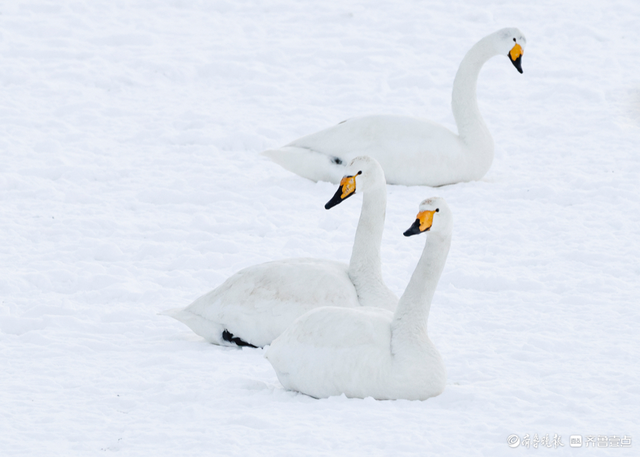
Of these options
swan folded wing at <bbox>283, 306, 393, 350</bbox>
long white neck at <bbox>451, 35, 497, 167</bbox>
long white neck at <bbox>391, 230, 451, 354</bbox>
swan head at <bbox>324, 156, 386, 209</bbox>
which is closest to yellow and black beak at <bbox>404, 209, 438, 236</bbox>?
long white neck at <bbox>391, 230, 451, 354</bbox>

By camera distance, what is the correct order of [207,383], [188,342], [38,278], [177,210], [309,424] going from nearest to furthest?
[309,424]
[207,383]
[188,342]
[38,278]
[177,210]

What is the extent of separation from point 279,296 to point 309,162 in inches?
124

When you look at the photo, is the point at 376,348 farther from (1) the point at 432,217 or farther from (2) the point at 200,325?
(2) the point at 200,325

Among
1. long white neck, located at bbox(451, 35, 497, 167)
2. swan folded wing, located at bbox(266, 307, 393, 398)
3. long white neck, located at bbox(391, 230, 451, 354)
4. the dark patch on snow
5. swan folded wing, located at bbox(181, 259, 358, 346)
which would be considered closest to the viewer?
swan folded wing, located at bbox(266, 307, 393, 398)

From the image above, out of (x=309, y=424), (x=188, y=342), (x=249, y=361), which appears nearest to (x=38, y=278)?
(x=188, y=342)

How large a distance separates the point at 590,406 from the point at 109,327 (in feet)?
8.57

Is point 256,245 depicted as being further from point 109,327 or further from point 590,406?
point 590,406

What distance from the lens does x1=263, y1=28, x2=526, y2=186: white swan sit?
805cm

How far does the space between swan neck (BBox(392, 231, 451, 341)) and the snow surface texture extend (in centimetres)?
39

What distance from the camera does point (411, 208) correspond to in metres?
7.71

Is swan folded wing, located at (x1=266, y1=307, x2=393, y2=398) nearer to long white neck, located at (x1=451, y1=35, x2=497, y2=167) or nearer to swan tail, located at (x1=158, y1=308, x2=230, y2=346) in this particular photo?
swan tail, located at (x1=158, y1=308, x2=230, y2=346)

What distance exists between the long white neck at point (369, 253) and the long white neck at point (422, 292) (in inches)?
29.2

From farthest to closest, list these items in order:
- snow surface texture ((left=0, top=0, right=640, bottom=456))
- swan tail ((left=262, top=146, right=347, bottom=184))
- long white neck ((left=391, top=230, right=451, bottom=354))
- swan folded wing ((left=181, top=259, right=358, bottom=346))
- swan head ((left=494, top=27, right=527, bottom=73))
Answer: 1. swan head ((left=494, top=27, right=527, bottom=73))
2. swan tail ((left=262, top=146, right=347, bottom=184))
3. swan folded wing ((left=181, top=259, right=358, bottom=346))
4. long white neck ((left=391, top=230, right=451, bottom=354))
5. snow surface texture ((left=0, top=0, right=640, bottom=456))

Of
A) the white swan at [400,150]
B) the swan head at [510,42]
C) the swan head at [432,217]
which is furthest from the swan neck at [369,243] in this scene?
the swan head at [510,42]
